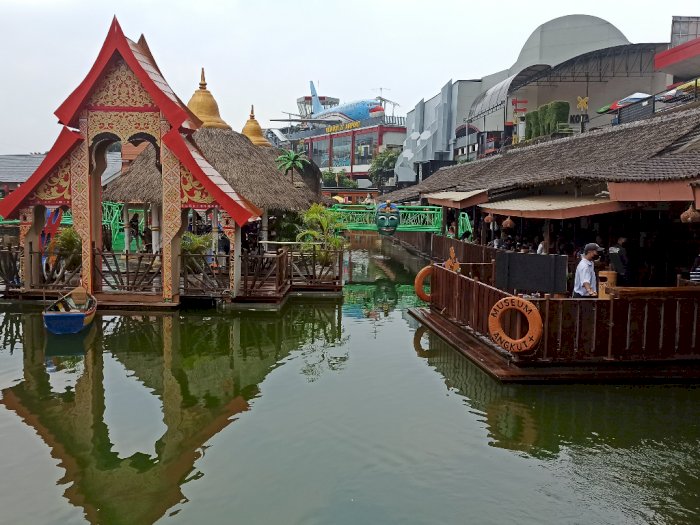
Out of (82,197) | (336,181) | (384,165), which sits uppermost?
Answer: (384,165)

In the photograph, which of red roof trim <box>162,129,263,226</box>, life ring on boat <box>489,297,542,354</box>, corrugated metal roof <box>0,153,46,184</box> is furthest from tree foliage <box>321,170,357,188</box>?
life ring on boat <box>489,297,542,354</box>

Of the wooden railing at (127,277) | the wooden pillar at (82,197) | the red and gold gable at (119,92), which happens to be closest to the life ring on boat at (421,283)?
the wooden railing at (127,277)

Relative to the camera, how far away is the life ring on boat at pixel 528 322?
30.3 ft

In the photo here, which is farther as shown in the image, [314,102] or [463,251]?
[314,102]

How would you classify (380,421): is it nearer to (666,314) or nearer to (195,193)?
(666,314)

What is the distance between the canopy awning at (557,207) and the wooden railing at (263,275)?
5511mm

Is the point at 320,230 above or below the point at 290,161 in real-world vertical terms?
below

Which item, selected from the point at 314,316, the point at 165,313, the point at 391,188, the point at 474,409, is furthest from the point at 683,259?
the point at 391,188

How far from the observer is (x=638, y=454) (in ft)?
24.0

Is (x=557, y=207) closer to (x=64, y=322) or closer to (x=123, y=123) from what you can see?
(x=64, y=322)

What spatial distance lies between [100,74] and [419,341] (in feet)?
31.9

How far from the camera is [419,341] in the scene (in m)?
12.9

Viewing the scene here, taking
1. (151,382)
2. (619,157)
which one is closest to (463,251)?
(619,157)

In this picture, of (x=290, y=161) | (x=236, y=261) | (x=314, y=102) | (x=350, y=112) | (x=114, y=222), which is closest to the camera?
(x=236, y=261)
